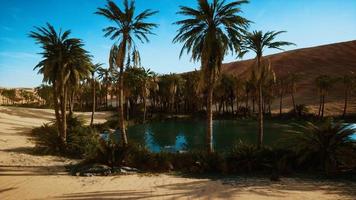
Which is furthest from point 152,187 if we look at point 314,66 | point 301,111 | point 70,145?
point 314,66

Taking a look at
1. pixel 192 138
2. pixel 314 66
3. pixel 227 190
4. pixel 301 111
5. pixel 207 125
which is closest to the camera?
pixel 227 190

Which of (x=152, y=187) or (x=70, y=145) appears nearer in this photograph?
(x=152, y=187)

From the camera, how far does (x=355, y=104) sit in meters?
76.6

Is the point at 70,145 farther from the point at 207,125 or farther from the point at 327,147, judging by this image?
the point at 327,147

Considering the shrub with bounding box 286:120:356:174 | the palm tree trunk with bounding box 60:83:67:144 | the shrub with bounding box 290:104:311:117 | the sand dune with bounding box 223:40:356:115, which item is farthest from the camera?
the sand dune with bounding box 223:40:356:115

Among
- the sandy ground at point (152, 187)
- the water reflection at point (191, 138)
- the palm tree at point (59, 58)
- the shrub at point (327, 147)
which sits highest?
the palm tree at point (59, 58)

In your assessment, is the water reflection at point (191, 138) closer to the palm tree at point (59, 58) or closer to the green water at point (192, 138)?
the green water at point (192, 138)

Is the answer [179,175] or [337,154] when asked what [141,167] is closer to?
[179,175]

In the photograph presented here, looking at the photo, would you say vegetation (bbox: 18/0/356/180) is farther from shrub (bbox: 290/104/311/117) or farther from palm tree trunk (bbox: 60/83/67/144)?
shrub (bbox: 290/104/311/117)

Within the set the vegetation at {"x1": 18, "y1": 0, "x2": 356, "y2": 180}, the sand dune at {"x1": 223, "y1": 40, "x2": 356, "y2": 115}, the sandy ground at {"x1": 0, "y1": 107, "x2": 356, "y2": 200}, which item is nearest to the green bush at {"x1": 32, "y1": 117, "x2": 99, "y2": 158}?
the vegetation at {"x1": 18, "y1": 0, "x2": 356, "y2": 180}

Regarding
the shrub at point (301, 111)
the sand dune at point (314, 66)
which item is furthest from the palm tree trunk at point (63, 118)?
the sand dune at point (314, 66)

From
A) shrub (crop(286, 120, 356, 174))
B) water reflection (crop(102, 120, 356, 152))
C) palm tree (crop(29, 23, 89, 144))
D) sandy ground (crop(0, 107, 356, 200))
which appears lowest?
water reflection (crop(102, 120, 356, 152))

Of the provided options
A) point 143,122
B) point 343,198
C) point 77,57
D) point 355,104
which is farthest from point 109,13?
A: point 355,104

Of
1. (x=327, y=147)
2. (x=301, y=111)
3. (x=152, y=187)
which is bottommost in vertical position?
(x=152, y=187)
